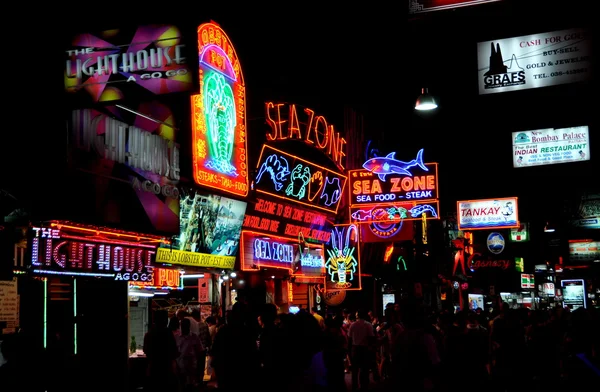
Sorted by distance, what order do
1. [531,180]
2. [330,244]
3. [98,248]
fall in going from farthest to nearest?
1. [531,180]
2. [330,244]
3. [98,248]

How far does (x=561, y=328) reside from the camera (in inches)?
678

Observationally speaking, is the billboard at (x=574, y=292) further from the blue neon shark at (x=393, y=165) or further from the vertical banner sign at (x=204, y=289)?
the vertical banner sign at (x=204, y=289)

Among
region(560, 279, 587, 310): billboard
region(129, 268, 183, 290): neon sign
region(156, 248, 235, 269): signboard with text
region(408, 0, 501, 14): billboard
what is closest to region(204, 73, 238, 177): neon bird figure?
region(156, 248, 235, 269): signboard with text

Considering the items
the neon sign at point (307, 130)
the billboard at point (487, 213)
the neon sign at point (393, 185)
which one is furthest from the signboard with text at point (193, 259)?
the billboard at point (487, 213)

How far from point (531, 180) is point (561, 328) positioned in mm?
45172

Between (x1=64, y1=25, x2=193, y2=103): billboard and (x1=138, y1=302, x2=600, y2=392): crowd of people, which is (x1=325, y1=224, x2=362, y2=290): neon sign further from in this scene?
(x1=64, y1=25, x2=193, y2=103): billboard

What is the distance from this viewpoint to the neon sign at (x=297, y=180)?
927 inches

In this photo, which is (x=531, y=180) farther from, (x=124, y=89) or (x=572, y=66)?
(x=124, y=89)

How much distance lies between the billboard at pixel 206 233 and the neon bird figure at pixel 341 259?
753 cm

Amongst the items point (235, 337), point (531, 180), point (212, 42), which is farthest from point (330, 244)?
point (531, 180)

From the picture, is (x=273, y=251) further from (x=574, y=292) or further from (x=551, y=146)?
(x=574, y=292)

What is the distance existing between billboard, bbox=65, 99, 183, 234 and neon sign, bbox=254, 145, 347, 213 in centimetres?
596

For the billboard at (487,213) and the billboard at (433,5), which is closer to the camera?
the billboard at (433,5)

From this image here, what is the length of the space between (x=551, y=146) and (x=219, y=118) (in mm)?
14611
